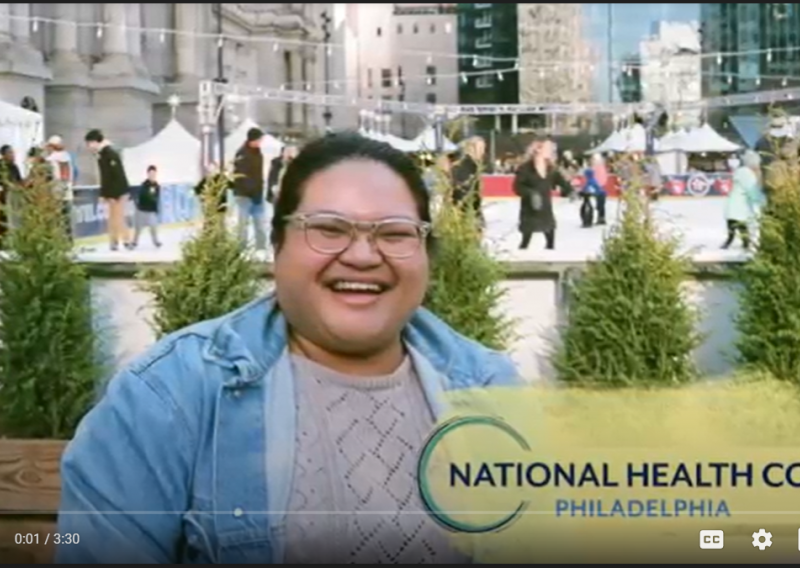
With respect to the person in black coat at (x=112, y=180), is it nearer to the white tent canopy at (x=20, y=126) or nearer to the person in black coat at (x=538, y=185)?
the white tent canopy at (x=20, y=126)

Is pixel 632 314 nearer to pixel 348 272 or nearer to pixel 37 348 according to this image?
pixel 348 272

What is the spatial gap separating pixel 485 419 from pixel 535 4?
983 mm

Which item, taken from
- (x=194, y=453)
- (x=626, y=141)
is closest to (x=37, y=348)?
(x=194, y=453)

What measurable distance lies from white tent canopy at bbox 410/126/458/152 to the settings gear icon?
1.16 m

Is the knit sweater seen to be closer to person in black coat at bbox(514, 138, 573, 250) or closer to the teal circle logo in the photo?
the teal circle logo

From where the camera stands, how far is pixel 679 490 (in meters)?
2.35

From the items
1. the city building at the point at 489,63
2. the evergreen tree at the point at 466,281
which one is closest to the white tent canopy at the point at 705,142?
the city building at the point at 489,63

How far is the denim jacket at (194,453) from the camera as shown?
1.73 m

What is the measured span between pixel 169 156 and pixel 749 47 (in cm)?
140

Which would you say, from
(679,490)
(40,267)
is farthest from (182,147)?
(679,490)

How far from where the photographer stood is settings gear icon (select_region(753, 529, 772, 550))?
93.5 inches

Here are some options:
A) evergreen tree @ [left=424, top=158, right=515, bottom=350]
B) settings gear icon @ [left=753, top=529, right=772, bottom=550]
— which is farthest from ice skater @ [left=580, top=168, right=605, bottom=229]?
settings gear icon @ [left=753, top=529, right=772, bottom=550]

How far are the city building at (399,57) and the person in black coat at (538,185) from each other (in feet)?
0.78

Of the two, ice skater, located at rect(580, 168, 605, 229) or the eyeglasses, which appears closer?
the eyeglasses
